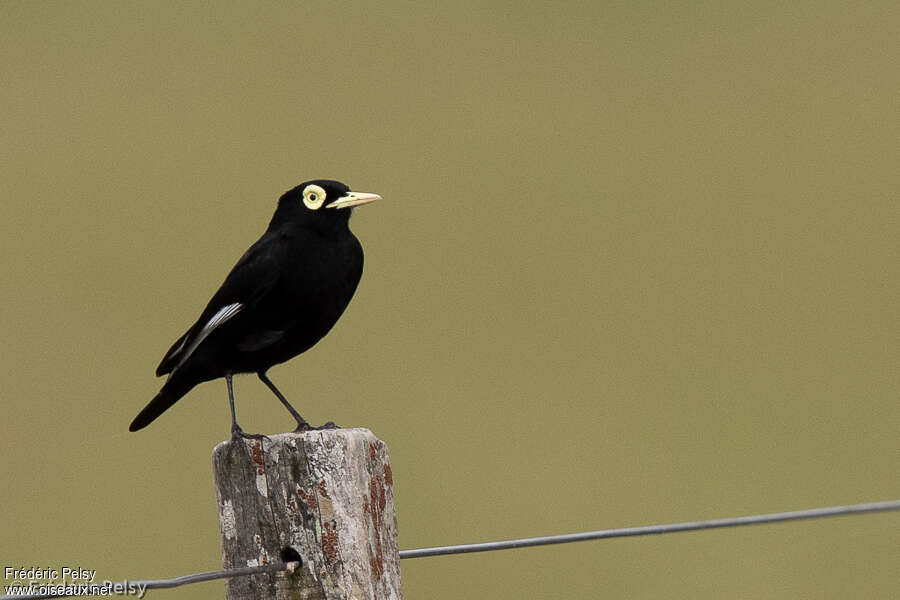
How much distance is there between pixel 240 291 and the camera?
4898mm

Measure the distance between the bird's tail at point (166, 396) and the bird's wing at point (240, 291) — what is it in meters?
0.13

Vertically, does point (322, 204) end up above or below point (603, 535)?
above

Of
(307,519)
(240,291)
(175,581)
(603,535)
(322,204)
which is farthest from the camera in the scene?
(322,204)

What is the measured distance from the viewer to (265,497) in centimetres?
354

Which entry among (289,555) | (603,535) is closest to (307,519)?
(289,555)

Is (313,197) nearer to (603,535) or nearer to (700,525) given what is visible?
(603,535)

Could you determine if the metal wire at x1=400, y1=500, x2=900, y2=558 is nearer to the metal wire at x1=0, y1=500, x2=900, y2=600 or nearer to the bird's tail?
A: the metal wire at x1=0, y1=500, x2=900, y2=600

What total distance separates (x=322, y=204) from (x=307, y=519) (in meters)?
1.83

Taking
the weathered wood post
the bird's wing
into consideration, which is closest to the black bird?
the bird's wing

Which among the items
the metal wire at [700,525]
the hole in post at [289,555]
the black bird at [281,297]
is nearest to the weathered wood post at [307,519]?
the hole in post at [289,555]

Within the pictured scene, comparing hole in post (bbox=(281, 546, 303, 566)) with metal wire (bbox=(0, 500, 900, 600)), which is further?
hole in post (bbox=(281, 546, 303, 566))

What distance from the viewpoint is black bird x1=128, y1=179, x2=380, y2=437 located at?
4910 mm

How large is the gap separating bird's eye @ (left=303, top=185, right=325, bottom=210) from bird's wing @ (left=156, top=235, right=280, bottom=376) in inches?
7.7

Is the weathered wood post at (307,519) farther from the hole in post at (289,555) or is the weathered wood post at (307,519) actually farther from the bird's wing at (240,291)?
the bird's wing at (240,291)
